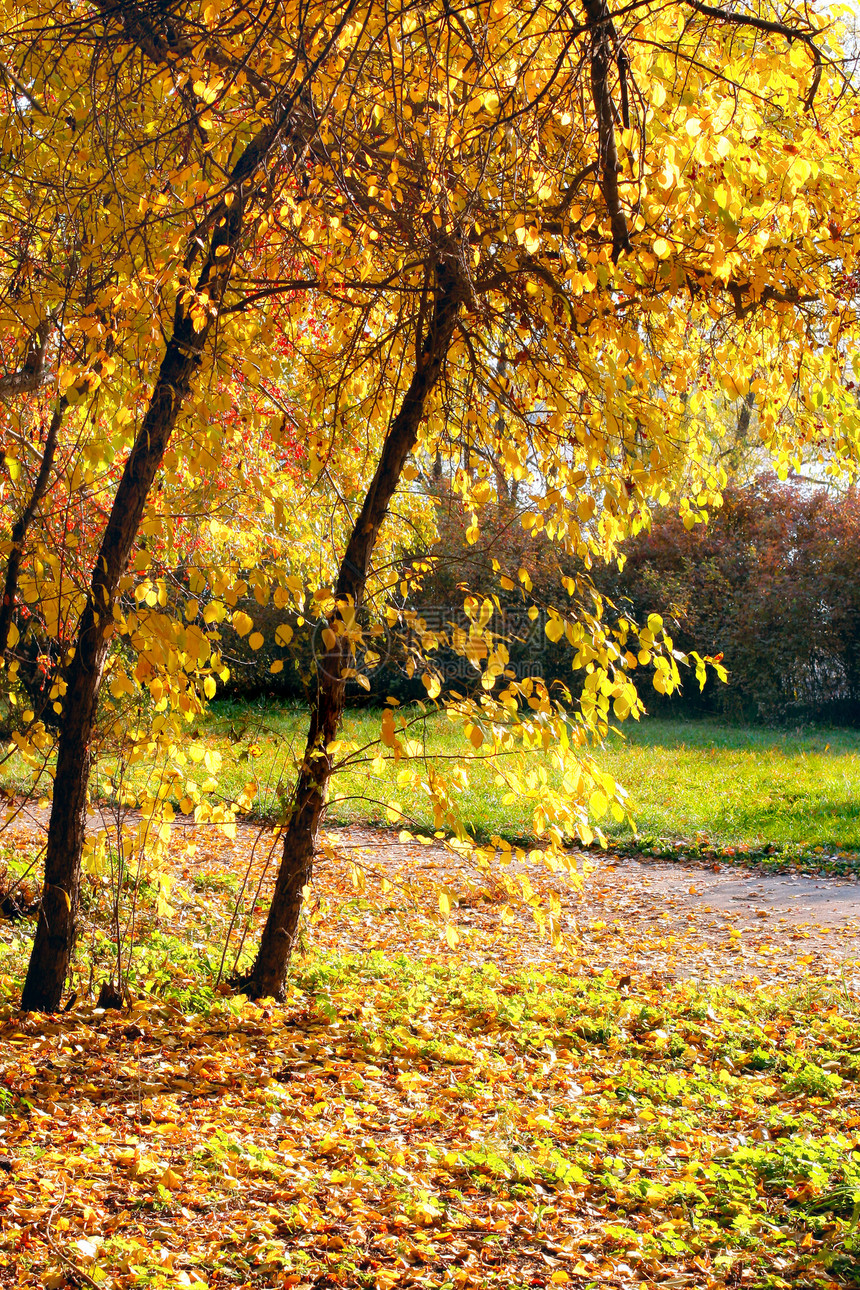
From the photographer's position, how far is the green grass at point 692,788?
8.16 m

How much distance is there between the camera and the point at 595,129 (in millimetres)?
3625

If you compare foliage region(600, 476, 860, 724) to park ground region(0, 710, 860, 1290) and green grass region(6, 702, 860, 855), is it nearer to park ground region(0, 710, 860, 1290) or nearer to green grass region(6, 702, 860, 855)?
green grass region(6, 702, 860, 855)

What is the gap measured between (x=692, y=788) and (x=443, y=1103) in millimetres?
6846

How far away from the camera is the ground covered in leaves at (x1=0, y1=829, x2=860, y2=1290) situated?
101 inches

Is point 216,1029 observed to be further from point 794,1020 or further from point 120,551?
point 794,1020

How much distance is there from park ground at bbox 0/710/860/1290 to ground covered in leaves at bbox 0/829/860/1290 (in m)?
0.01

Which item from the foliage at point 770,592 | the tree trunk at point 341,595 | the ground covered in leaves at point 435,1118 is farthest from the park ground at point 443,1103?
the foliage at point 770,592

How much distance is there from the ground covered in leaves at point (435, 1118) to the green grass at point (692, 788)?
73.8 inches

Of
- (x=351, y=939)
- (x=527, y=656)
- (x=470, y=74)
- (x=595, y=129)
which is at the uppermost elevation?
(x=470, y=74)

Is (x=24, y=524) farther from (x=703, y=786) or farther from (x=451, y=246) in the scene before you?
(x=703, y=786)

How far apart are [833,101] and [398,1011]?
4.21 meters

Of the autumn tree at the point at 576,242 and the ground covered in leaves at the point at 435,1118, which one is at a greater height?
the autumn tree at the point at 576,242

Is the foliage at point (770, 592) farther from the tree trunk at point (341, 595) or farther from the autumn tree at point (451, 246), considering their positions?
the tree trunk at point (341, 595)

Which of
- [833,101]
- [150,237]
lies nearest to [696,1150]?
[833,101]
